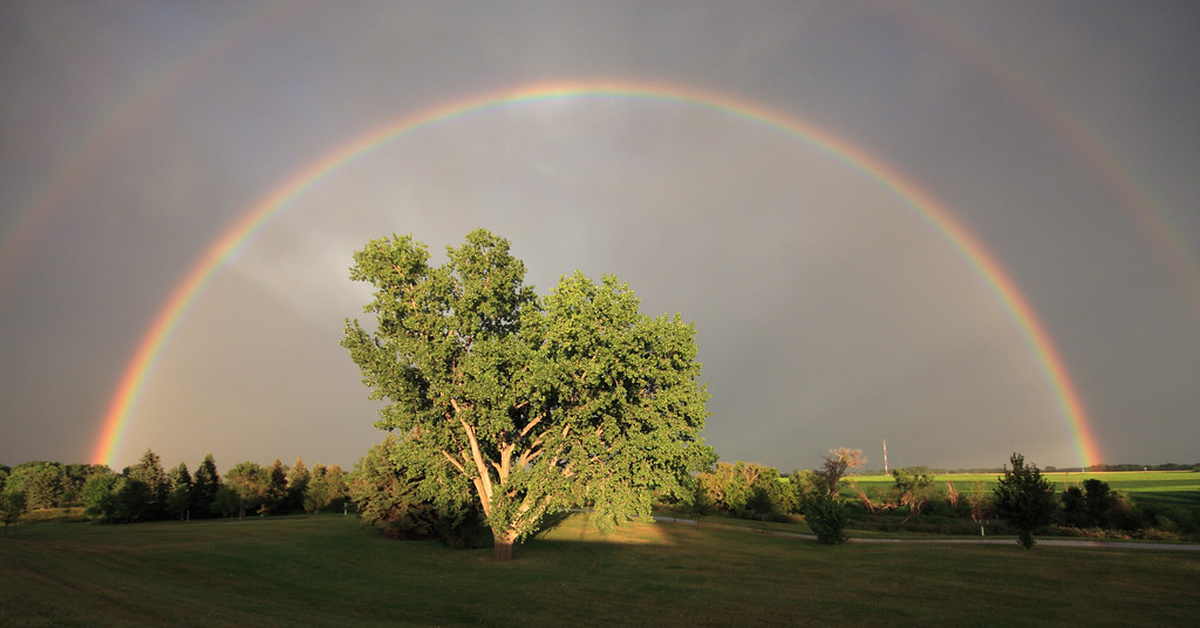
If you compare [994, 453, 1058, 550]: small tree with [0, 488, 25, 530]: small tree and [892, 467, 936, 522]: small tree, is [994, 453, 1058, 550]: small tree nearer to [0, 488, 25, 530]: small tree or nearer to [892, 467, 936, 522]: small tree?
[892, 467, 936, 522]: small tree

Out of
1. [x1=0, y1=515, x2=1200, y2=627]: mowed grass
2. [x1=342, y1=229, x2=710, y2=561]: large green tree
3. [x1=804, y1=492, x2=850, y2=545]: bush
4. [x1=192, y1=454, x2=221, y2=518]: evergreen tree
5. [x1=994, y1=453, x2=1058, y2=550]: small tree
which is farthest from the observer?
[x1=192, y1=454, x2=221, y2=518]: evergreen tree

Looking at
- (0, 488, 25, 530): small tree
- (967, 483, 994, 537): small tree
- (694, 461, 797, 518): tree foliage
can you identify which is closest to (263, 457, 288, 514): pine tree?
(0, 488, 25, 530): small tree

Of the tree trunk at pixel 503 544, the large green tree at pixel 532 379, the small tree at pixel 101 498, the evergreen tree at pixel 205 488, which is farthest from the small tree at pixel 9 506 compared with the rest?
the evergreen tree at pixel 205 488

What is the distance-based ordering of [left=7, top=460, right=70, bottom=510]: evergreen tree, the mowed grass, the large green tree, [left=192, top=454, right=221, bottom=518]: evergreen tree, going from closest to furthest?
1. the mowed grass
2. the large green tree
3. [left=192, top=454, right=221, bottom=518]: evergreen tree
4. [left=7, top=460, right=70, bottom=510]: evergreen tree

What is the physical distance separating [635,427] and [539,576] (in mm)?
10018

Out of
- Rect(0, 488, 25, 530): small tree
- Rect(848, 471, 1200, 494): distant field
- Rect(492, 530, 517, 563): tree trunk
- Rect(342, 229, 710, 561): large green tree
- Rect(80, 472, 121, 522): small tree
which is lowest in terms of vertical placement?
Rect(848, 471, 1200, 494): distant field

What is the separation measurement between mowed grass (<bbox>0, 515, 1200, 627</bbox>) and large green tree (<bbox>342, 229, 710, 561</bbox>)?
171 inches

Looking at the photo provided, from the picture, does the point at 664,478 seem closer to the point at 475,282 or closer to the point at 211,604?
the point at 475,282

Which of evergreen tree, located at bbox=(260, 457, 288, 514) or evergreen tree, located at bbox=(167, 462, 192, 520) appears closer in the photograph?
evergreen tree, located at bbox=(167, 462, 192, 520)

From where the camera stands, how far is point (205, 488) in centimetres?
8269

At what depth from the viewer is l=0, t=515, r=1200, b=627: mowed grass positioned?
17.9m

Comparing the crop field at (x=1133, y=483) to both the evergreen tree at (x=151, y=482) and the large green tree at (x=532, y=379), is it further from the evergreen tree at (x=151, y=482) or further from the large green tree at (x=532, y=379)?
the evergreen tree at (x=151, y=482)

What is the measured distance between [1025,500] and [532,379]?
117 feet

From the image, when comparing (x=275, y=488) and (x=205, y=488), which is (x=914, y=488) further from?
(x=205, y=488)
